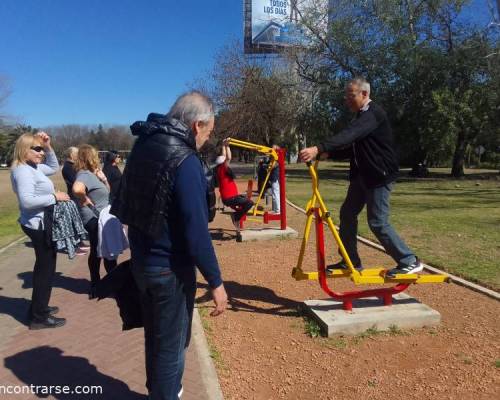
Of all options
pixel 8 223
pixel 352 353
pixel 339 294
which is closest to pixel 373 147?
pixel 339 294

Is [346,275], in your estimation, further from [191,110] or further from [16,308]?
[16,308]

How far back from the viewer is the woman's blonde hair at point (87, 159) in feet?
17.6

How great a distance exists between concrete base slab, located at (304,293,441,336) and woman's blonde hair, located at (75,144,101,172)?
9.56 ft

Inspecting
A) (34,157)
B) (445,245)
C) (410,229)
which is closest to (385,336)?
(34,157)

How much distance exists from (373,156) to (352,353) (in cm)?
166

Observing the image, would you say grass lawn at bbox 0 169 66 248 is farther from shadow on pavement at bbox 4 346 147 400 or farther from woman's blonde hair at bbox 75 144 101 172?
shadow on pavement at bbox 4 346 147 400

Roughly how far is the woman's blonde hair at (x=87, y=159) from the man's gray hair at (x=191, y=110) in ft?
10.5

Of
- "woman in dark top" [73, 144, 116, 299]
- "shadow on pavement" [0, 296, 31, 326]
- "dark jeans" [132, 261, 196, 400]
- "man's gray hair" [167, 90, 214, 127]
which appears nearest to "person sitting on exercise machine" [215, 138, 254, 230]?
"woman in dark top" [73, 144, 116, 299]

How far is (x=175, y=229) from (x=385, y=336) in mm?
2594

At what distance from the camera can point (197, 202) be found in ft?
7.55

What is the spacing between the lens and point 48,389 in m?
3.33

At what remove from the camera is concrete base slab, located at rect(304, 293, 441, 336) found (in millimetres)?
4172

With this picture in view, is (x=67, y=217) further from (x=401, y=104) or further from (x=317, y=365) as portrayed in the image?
(x=401, y=104)

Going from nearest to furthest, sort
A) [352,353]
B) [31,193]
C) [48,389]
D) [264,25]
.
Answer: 1. [48,389]
2. [352,353]
3. [31,193]
4. [264,25]
